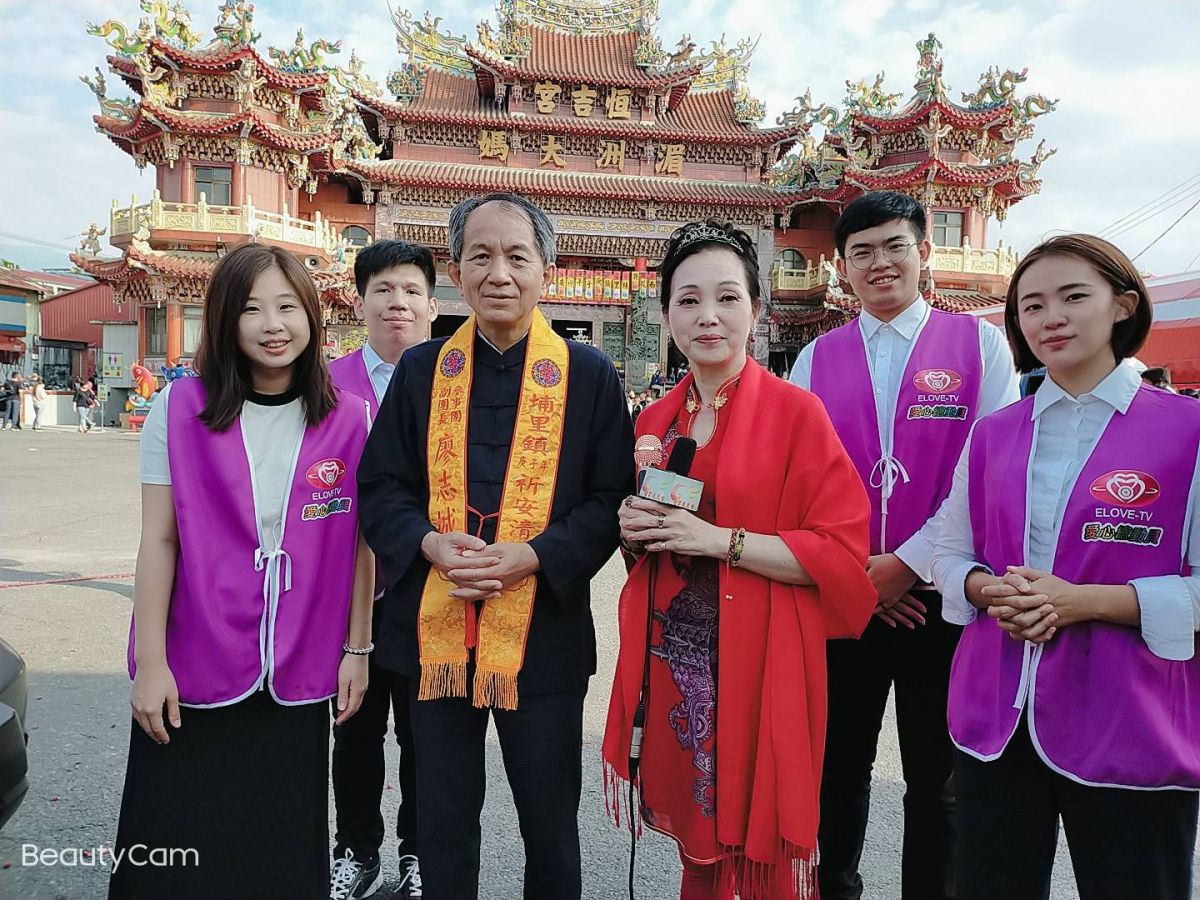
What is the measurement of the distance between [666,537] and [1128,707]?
1011 mm

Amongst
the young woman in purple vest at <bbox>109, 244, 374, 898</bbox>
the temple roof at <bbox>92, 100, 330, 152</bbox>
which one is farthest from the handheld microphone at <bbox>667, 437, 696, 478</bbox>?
the temple roof at <bbox>92, 100, 330, 152</bbox>

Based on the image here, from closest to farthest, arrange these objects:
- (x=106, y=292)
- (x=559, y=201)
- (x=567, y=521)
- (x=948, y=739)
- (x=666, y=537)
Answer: (x=666, y=537)
(x=567, y=521)
(x=948, y=739)
(x=559, y=201)
(x=106, y=292)

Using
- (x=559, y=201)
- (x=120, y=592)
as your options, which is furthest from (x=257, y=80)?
(x=120, y=592)

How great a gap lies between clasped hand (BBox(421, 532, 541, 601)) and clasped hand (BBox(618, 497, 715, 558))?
0.92 ft

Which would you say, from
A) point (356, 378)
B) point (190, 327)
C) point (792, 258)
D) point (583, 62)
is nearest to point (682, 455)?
point (356, 378)

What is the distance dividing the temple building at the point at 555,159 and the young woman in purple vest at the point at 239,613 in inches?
714

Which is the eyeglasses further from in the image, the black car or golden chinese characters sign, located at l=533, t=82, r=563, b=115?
golden chinese characters sign, located at l=533, t=82, r=563, b=115

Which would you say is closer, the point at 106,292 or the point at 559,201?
the point at 559,201

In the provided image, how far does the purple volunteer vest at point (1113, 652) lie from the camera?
145cm

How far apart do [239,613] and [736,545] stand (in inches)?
49.9

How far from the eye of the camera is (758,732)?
175 centimetres

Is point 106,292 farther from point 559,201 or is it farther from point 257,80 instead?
point 559,201

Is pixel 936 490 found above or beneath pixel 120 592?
above

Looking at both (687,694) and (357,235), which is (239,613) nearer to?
(687,694)
